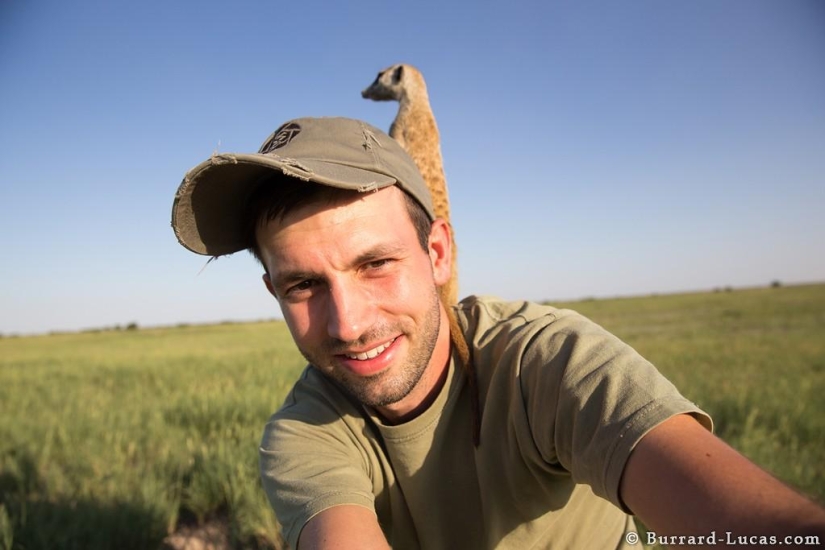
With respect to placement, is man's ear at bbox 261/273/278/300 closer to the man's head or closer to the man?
the man

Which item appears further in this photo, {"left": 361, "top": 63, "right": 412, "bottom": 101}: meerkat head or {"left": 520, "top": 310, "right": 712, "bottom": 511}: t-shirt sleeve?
{"left": 361, "top": 63, "right": 412, "bottom": 101}: meerkat head

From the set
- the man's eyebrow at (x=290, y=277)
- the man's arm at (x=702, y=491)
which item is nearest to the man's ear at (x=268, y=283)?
the man's eyebrow at (x=290, y=277)

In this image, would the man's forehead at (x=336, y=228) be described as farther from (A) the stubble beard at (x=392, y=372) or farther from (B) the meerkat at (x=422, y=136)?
(B) the meerkat at (x=422, y=136)

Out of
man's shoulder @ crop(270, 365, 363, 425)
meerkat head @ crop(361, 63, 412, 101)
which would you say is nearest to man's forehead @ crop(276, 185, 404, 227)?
man's shoulder @ crop(270, 365, 363, 425)

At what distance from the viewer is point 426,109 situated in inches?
100

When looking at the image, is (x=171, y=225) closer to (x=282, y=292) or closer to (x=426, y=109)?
(x=282, y=292)

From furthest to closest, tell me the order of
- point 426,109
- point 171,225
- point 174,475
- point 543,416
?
point 174,475, point 426,109, point 171,225, point 543,416

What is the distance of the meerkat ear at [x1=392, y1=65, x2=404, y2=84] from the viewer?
9.25 ft

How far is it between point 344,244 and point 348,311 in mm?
189

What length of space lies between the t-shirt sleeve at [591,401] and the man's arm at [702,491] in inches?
1.2

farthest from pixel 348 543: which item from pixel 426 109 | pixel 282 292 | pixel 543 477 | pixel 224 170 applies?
pixel 426 109

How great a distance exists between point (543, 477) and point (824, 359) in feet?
33.4

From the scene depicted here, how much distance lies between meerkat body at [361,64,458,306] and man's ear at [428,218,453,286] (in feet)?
0.39

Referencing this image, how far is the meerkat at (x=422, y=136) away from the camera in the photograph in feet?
6.11
